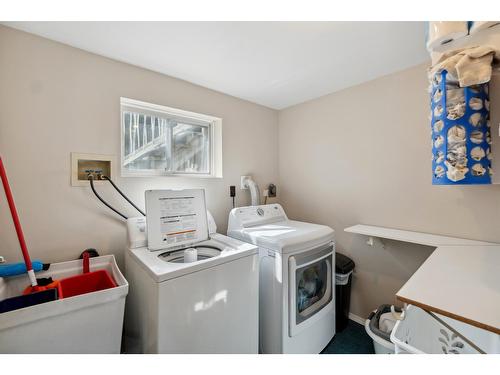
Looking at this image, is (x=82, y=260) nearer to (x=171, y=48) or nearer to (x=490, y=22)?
(x=171, y=48)

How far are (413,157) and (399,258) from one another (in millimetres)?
854

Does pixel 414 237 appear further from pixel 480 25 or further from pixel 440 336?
pixel 480 25

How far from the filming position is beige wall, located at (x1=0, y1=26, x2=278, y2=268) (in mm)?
1289

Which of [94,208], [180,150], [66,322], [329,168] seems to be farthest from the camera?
[329,168]

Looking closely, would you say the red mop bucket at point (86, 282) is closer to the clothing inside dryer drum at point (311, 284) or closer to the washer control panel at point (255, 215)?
the washer control panel at point (255, 215)

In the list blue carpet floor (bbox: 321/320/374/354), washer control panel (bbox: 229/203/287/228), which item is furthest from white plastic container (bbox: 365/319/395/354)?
washer control panel (bbox: 229/203/287/228)

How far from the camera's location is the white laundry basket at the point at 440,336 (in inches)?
39.1

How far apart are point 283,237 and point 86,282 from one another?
4.25 feet

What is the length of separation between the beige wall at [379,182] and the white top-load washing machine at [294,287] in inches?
19.1

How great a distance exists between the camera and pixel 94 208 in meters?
1.54

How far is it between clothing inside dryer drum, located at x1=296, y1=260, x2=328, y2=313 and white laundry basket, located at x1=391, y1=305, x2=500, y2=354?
68cm

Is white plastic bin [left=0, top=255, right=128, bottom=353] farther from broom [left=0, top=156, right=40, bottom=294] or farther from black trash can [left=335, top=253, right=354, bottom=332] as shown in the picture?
black trash can [left=335, top=253, right=354, bottom=332]

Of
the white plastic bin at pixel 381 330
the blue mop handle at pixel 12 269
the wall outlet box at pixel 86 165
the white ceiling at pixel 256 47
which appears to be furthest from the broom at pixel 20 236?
the white plastic bin at pixel 381 330
